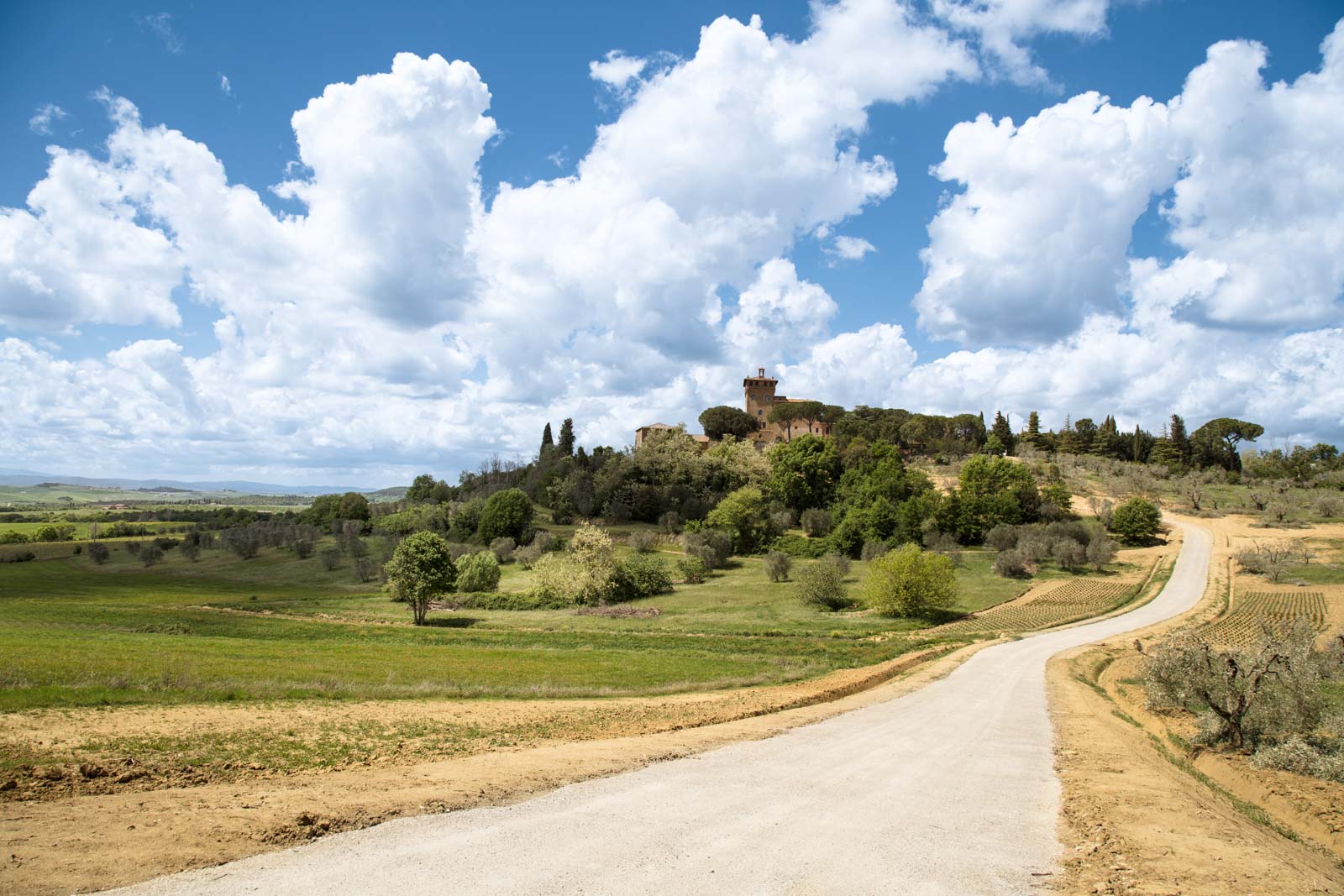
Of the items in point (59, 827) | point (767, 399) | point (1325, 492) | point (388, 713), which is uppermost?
point (767, 399)

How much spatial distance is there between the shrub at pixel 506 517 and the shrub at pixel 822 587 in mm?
49413

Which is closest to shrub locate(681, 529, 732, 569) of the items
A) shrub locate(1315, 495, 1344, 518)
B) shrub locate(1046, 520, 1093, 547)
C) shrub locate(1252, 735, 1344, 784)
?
shrub locate(1046, 520, 1093, 547)

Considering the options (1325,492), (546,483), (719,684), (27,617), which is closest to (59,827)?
(719,684)

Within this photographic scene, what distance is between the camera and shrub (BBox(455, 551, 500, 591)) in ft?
232

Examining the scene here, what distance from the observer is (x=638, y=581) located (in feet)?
226

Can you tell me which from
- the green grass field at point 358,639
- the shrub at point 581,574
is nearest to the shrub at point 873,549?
the green grass field at point 358,639

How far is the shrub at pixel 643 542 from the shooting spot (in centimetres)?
8831

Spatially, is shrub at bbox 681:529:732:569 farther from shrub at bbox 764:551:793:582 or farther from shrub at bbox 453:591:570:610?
shrub at bbox 453:591:570:610

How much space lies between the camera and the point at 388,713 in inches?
746

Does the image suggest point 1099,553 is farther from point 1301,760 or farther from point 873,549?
point 1301,760

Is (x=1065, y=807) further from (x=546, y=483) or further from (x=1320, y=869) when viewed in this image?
(x=546, y=483)

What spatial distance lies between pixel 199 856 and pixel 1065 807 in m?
14.3

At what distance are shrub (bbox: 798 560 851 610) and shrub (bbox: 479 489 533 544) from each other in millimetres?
49413

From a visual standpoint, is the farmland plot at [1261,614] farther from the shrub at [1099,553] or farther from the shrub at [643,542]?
the shrub at [643,542]
